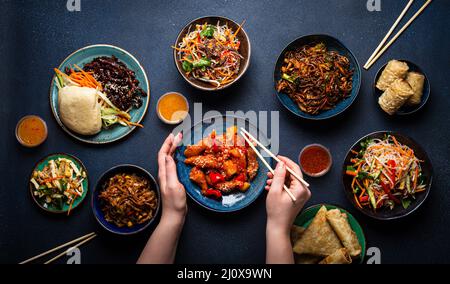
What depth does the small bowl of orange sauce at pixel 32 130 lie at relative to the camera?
3693 millimetres

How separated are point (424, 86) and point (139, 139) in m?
2.56

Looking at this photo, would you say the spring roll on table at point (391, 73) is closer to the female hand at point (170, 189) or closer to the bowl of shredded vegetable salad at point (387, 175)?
the bowl of shredded vegetable salad at point (387, 175)

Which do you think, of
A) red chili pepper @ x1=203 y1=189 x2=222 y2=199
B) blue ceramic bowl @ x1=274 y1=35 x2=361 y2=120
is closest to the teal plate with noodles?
red chili pepper @ x1=203 y1=189 x2=222 y2=199

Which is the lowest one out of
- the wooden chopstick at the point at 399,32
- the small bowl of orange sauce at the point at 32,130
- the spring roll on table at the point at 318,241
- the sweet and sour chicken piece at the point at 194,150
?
the spring roll on table at the point at 318,241

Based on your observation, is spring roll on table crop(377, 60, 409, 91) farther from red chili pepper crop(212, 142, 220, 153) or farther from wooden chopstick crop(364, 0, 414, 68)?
red chili pepper crop(212, 142, 220, 153)

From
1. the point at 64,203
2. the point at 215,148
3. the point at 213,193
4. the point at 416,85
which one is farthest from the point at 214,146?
the point at 416,85

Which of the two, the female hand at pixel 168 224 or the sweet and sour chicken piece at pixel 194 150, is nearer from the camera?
the female hand at pixel 168 224

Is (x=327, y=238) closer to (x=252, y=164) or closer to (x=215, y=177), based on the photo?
(x=252, y=164)

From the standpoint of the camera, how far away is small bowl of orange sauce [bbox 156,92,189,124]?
3.63 meters

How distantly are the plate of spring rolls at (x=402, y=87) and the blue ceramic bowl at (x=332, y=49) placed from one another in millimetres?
221

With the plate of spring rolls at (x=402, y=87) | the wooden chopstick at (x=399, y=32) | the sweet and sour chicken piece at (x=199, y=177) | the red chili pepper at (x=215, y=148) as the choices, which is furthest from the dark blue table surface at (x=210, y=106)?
the red chili pepper at (x=215, y=148)

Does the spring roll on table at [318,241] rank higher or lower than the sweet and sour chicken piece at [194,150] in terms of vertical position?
lower
